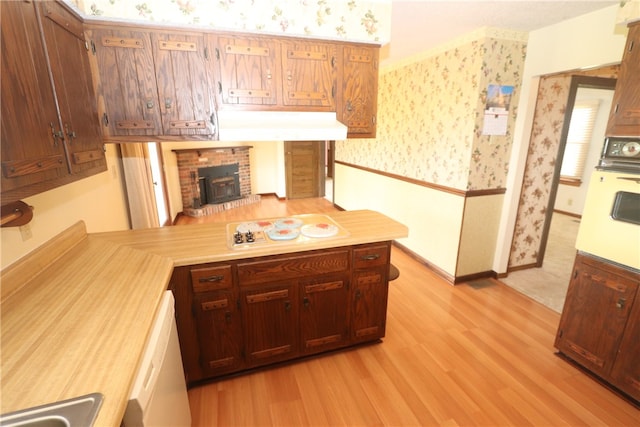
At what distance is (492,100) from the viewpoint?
9.21 ft

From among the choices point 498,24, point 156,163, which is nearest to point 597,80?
point 498,24

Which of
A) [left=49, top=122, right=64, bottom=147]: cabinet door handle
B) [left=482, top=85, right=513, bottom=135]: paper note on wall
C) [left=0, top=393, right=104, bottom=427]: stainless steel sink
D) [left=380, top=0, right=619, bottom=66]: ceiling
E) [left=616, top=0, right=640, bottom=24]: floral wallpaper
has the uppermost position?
[left=380, top=0, right=619, bottom=66]: ceiling

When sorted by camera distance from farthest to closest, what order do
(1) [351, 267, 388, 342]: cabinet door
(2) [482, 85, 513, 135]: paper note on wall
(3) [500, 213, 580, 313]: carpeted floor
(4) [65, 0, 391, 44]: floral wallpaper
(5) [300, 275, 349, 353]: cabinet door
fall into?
(3) [500, 213, 580, 313]: carpeted floor → (2) [482, 85, 513, 135]: paper note on wall → (1) [351, 267, 388, 342]: cabinet door → (5) [300, 275, 349, 353]: cabinet door → (4) [65, 0, 391, 44]: floral wallpaper

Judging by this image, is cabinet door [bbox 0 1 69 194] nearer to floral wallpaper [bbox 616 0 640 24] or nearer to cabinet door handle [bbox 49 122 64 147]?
cabinet door handle [bbox 49 122 64 147]

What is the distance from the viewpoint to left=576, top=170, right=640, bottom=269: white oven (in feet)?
5.49

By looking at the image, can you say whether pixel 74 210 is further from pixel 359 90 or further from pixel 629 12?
pixel 629 12

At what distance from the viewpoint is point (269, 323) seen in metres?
1.96

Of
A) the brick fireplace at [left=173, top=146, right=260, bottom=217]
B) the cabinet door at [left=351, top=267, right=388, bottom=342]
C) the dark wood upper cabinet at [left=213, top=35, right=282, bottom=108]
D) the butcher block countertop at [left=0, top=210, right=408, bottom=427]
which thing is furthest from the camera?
the brick fireplace at [left=173, top=146, right=260, bottom=217]

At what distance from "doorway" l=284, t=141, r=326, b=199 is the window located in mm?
4587

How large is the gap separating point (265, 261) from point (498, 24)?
2806 mm

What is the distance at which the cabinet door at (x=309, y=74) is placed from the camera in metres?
2.00

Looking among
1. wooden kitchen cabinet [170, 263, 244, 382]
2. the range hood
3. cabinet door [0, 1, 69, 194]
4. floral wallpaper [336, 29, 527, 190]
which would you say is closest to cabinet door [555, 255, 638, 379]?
floral wallpaper [336, 29, 527, 190]

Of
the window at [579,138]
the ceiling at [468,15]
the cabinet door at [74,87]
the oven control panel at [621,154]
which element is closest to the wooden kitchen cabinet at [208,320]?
the cabinet door at [74,87]

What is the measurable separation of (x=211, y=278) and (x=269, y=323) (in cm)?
51
